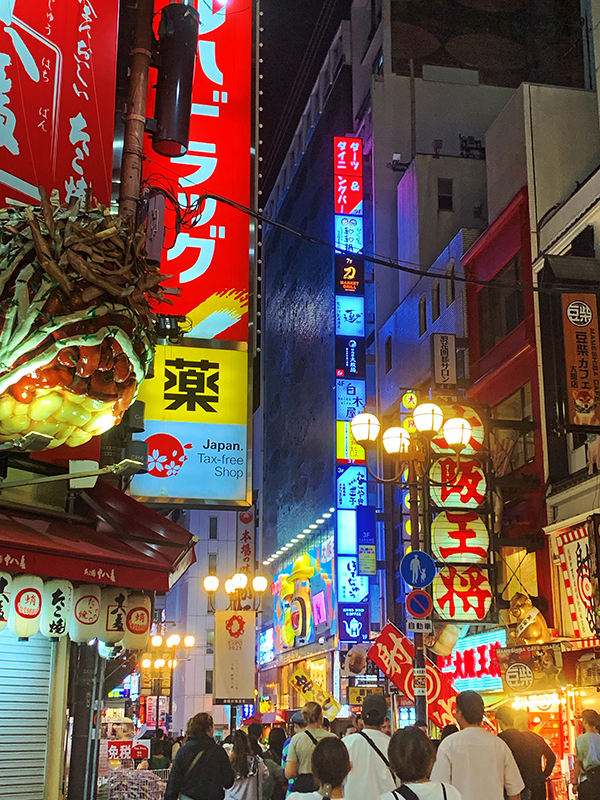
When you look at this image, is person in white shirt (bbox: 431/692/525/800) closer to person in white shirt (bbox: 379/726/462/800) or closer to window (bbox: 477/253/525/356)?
person in white shirt (bbox: 379/726/462/800)

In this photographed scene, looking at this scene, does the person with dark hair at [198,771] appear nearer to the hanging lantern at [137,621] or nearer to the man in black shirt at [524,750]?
the hanging lantern at [137,621]

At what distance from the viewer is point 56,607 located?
8570mm

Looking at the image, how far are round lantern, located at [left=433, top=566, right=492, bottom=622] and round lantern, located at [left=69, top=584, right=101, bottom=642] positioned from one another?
13734 mm

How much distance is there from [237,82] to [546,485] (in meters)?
12.4

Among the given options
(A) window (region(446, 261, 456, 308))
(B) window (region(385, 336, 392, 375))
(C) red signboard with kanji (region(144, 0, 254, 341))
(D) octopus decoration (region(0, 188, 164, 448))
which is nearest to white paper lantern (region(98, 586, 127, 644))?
(D) octopus decoration (region(0, 188, 164, 448))

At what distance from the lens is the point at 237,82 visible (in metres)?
13.7

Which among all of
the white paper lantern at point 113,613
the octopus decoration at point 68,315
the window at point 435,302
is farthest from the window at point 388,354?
the octopus decoration at point 68,315

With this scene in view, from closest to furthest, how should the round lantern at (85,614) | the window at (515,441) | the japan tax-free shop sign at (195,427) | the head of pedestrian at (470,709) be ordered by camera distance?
the head of pedestrian at (470,709) < the round lantern at (85,614) < the japan tax-free shop sign at (195,427) < the window at (515,441)

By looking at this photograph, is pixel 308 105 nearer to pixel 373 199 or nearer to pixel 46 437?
pixel 373 199

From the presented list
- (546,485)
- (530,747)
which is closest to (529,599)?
(546,485)

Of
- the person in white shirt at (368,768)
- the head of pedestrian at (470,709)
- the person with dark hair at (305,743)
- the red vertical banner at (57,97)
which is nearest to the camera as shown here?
the head of pedestrian at (470,709)

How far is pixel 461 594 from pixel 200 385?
11.4 meters

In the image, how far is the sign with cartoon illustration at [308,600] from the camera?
43875mm

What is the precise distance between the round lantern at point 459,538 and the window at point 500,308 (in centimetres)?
596
